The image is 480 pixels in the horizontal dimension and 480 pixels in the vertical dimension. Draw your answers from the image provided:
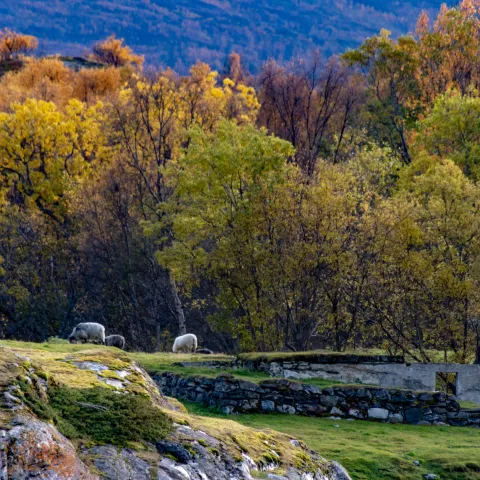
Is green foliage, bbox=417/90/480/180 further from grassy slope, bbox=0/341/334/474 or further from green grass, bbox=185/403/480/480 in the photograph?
grassy slope, bbox=0/341/334/474

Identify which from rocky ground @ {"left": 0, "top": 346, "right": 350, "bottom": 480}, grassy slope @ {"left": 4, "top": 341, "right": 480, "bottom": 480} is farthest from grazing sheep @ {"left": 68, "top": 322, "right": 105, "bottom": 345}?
rocky ground @ {"left": 0, "top": 346, "right": 350, "bottom": 480}

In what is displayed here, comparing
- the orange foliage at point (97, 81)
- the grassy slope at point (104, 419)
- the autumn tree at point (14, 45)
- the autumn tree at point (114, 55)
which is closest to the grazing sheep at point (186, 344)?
the grassy slope at point (104, 419)

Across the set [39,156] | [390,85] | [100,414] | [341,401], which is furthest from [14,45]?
[100,414]

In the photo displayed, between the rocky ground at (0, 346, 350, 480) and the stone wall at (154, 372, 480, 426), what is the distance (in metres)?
9.04

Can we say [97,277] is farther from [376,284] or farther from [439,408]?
[439,408]

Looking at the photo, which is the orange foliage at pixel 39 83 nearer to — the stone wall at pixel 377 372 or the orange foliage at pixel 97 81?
the orange foliage at pixel 97 81

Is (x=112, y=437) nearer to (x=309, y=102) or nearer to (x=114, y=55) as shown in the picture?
(x=309, y=102)

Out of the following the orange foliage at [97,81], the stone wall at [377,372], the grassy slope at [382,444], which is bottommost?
the grassy slope at [382,444]

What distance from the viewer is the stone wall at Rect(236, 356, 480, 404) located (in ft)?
78.4

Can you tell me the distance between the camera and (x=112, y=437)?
8500 millimetres

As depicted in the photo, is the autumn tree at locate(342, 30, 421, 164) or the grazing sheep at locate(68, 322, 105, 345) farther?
the autumn tree at locate(342, 30, 421, 164)

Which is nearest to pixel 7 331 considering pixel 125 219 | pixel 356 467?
pixel 125 219

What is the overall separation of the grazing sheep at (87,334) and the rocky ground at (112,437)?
2275 cm

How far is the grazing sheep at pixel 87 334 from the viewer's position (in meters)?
33.4
